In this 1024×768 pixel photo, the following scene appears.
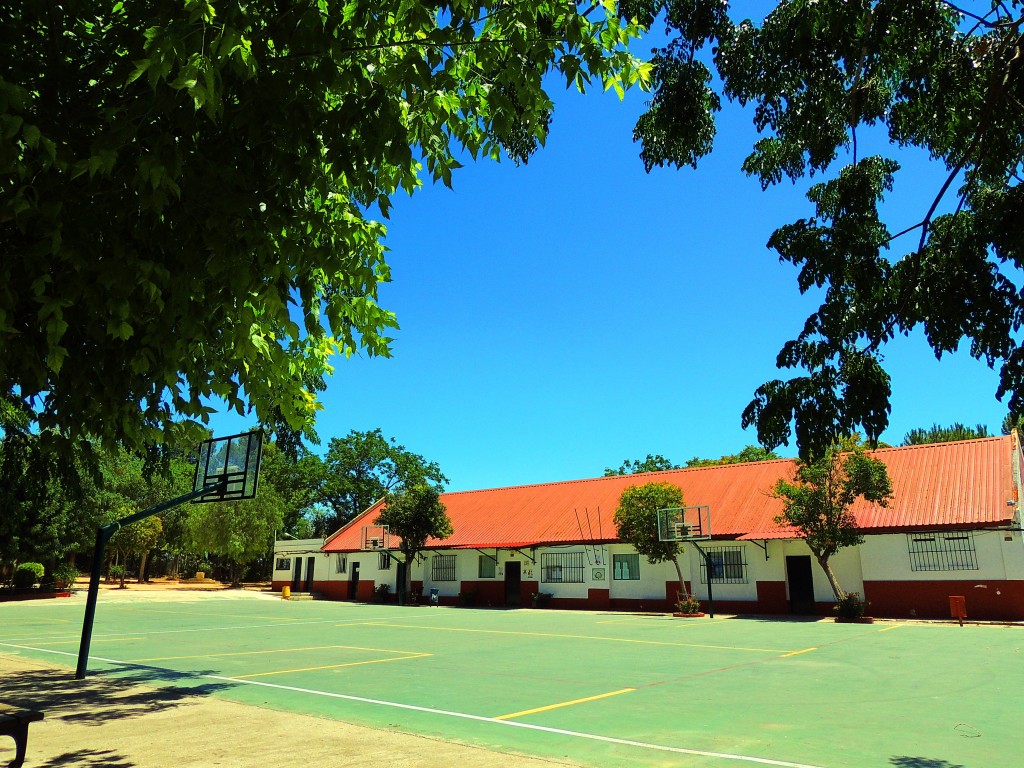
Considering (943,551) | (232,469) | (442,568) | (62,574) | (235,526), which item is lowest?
(62,574)

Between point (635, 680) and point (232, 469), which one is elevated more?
point (232, 469)

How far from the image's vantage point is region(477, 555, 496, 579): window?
37938mm

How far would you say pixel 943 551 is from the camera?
84.6ft

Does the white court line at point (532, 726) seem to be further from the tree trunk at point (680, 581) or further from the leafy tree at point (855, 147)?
the tree trunk at point (680, 581)

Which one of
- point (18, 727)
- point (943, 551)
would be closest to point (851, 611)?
point (943, 551)

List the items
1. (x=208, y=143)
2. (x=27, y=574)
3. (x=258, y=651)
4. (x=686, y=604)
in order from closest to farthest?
(x=208, y=143) → (x=258, y=651) → (x=686, y=604) → (x=27, y=574)

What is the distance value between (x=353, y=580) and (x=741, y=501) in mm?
25429

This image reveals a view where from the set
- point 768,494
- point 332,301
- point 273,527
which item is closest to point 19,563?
point 273,527

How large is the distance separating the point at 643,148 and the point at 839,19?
6.13ft

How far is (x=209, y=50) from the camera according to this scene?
10.7ft

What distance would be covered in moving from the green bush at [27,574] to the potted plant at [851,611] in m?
38.9

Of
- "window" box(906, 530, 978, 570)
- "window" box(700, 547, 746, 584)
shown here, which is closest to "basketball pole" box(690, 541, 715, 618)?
"window" box(700, 547, 746, 584)

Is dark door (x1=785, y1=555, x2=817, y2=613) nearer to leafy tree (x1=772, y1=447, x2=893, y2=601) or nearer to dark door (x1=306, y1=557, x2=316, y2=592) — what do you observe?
leafy tree (x1=772, y1=447, x2=893, y2=601)

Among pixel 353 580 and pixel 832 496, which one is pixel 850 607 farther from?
pixel 353 580
